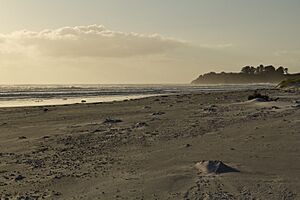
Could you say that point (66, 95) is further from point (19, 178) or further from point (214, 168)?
point (214, 168)

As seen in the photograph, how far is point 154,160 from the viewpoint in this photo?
10172 millimetres

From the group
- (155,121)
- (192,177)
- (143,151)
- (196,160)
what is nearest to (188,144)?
(143,151)

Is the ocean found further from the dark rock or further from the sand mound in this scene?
the sand mound

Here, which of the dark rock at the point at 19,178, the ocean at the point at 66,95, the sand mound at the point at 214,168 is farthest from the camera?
the ocean at the point at 66,95

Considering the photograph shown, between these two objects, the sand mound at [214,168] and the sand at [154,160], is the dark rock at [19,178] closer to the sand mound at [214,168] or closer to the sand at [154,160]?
the sand at [154,160]

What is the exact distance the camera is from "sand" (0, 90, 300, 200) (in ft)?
25.2

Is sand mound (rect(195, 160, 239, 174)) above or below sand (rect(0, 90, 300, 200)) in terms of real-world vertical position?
above

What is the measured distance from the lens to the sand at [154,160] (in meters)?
7.69

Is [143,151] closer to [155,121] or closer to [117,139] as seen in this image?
[117,139]

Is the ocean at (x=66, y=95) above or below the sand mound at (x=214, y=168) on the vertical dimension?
below

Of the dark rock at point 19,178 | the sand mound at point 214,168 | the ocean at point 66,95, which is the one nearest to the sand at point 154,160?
the dark rock at point 19,178

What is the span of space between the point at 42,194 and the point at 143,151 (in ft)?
13.2

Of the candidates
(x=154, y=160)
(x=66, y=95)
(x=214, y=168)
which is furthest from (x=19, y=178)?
(x=66, y=95)

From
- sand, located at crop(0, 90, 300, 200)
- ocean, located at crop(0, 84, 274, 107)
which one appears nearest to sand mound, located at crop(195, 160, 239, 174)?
sand, located at crop(0, 90, 300, 200)
